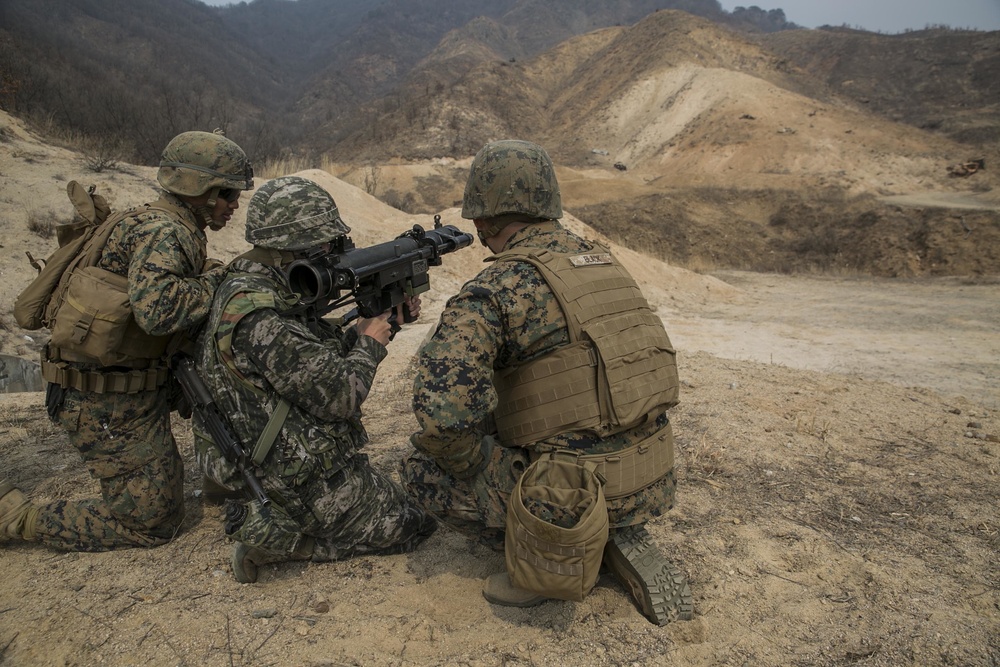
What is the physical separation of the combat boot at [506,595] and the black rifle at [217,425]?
111cm

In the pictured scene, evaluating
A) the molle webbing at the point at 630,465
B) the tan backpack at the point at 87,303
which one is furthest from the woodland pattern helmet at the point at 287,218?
the molle webbing at the point at 630,465

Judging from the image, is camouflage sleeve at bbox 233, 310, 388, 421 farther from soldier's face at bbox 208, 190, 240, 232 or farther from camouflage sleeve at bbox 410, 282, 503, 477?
soldier's face at bbox 208, 190, 240, 232

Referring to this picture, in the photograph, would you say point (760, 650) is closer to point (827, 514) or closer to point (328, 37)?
point (827, 514)

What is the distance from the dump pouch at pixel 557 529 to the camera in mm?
2158

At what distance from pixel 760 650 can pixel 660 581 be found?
1.49 ft

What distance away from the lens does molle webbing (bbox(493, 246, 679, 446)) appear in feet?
8.02

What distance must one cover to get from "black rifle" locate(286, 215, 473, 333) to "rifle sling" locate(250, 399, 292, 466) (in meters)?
0.51

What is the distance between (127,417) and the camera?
10.2 feet

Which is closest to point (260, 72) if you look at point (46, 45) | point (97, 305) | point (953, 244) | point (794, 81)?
point (46, 45)

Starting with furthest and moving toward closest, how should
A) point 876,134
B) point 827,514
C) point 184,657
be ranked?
point 876,134
point 827,514
point 184,657

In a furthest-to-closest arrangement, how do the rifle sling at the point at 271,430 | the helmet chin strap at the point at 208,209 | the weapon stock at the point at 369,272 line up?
the helmet chin strap at the point at 208,209, the weapon stock at the point at 369,272, the rifle sling at the point at 271,430

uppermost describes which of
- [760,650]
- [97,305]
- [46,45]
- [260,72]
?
[260,72]

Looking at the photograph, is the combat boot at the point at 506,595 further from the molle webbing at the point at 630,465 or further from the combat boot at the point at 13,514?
the combat boot at the point at 13,514

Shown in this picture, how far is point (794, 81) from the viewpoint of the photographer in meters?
37.3
